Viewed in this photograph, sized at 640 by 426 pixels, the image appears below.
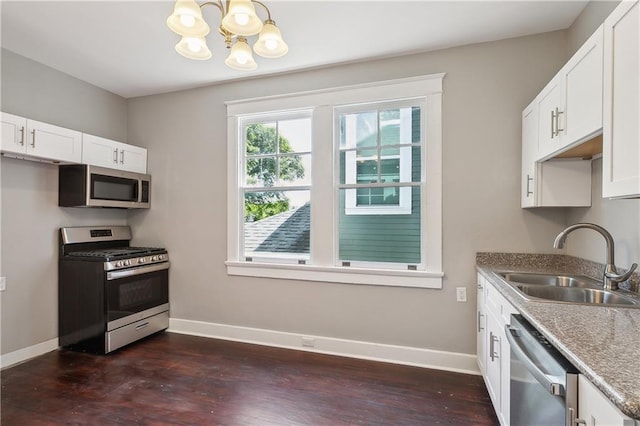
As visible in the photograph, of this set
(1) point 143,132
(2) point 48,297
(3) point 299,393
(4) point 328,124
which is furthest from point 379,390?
(1) point 143,132

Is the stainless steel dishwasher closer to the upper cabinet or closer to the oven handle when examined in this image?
the oven handle

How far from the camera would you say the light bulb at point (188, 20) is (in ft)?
5.68

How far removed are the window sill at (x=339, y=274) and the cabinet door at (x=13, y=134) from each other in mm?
1992

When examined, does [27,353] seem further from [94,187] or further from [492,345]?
[492,345]

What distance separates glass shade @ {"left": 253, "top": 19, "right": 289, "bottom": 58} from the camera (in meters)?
1.88

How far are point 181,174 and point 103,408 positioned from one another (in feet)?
7.59

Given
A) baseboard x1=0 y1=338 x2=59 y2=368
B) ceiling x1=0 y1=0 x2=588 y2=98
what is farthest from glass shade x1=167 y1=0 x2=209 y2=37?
baseboard x1=0 y1=338 x2=59 y2=368

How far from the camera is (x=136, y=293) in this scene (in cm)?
333

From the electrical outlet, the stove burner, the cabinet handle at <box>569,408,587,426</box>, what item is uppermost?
the stove burner

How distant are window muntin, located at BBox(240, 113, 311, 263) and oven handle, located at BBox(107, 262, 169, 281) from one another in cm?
99

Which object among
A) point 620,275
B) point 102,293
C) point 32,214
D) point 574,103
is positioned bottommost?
point 102,293

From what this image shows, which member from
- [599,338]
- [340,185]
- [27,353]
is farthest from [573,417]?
[27,353]

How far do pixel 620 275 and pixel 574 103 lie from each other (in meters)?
0.95

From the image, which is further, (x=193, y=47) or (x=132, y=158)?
(x=132, y=158)
